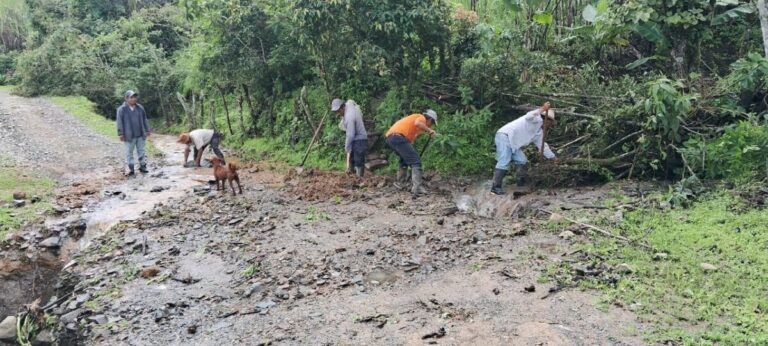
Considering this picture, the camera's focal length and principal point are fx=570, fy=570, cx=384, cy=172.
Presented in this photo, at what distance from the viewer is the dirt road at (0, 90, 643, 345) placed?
189 inches

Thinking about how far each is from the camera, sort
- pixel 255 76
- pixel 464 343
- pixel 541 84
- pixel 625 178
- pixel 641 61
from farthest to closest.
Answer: pixel 255 76 → pixel 541 84 → pixel 641 61 → pixel 625 178 → pixel 464 343

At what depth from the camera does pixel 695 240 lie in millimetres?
6141

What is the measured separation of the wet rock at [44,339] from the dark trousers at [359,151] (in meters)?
5.62

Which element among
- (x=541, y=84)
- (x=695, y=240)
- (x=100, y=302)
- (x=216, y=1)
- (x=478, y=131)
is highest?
(x=216, y=1)

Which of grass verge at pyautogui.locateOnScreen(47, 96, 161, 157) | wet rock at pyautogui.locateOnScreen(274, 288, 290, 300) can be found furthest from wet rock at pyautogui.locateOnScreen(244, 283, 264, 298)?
grass verge at pyautogui.locateOnScreen(47, 96, 161, 157)

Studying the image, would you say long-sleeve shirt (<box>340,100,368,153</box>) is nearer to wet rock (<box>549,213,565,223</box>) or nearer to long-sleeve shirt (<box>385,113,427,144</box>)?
long-sleeve shirt (<box>385,113,427,144</box>)

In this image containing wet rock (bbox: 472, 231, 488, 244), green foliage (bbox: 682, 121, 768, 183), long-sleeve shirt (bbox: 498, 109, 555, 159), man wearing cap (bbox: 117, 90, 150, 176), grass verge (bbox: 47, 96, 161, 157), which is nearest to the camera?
wet rock (bbox: 472, 231, 488, 244)

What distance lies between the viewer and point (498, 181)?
8.80 m

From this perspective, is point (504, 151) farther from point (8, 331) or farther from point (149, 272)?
point (8, 331)

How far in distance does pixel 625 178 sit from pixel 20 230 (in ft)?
29.3

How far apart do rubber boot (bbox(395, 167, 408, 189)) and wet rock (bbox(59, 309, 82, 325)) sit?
5.34 meters

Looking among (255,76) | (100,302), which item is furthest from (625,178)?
(255,76)

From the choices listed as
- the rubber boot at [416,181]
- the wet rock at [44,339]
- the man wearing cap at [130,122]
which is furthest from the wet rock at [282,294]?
the man wearing cap at [130,122]

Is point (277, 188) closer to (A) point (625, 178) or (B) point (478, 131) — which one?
(B) point (478, 131)
